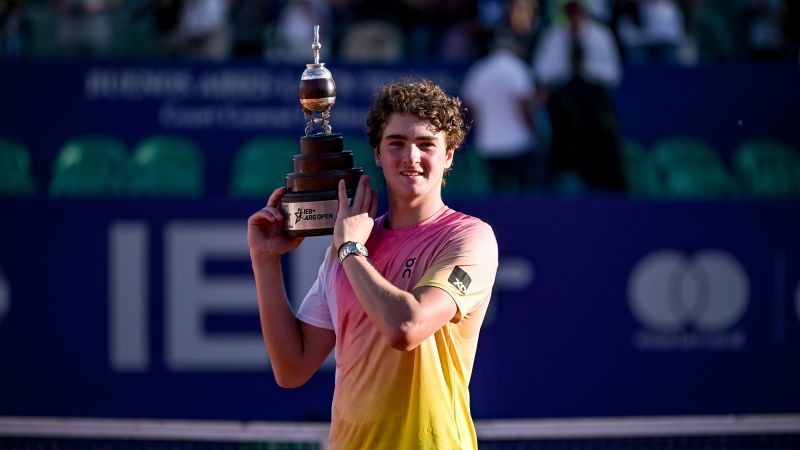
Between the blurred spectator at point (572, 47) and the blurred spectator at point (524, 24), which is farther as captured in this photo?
the blurred spectator at point (524, 24)

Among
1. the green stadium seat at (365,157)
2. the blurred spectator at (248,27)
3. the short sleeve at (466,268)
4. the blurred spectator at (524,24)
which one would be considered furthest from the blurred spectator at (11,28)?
the short sleeve at (466,268)

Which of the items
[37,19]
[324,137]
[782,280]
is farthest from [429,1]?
[324,137]

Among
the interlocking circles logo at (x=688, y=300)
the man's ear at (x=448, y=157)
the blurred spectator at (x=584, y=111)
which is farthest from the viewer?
the blurred spectator at (x=584, y=111)

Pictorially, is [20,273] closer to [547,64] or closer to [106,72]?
[106,72]

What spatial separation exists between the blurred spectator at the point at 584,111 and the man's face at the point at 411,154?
22.0 ft

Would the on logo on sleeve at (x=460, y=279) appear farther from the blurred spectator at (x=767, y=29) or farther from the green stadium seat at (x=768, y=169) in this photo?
the blurred spectator at (x=767, y=29)

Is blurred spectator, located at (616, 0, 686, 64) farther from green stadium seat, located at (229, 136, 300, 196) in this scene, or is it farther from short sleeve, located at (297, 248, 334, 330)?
short sleeve, located at (297, 248, 334, 330)

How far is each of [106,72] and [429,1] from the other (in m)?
3.02

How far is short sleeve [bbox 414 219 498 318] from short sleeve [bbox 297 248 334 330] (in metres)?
0.40

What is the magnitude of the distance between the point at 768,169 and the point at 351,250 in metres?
7.87

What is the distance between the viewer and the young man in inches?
126

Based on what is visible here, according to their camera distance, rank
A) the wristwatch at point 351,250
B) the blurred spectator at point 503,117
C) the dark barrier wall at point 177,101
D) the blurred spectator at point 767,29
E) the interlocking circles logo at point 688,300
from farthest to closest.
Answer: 1. the blurred spectator at point 767,29
2. the dark barrier wall at point 177,101
3. the blurred spectator at point 503,117
4. the interlocking circles logo at point 688,300
5. the wristwatch at point 351,250

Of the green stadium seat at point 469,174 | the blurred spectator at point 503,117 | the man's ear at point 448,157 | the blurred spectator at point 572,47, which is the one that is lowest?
the man's ear at point 448,157

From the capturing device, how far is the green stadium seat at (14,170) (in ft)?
31.6
